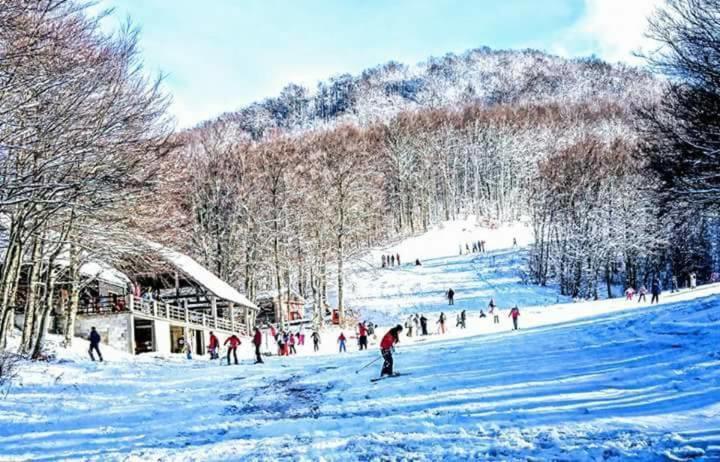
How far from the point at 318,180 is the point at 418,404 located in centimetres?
4011

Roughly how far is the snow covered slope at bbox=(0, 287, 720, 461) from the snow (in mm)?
41

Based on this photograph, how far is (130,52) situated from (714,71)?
1598cm

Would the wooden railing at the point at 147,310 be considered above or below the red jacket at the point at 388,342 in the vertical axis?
above

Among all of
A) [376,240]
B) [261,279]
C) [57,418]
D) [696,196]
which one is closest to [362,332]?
[696,196]

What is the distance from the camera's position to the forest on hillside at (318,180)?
40.6 feet

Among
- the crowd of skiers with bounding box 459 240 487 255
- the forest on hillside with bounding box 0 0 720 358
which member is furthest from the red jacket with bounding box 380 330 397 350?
the crowd of skiers with bounding box 459 240 487 255

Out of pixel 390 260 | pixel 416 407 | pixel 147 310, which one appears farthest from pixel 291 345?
pixel 390 260

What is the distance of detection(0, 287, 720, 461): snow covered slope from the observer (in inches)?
378

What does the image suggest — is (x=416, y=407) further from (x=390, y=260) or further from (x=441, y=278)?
(x=390, y=260)

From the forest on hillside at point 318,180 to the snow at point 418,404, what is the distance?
4266 millimetres

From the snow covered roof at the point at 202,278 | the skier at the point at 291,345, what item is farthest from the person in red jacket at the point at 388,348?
the snow covered roof at the point at 202,278

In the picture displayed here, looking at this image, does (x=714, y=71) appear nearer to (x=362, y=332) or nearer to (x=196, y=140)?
(x=362, y=332)

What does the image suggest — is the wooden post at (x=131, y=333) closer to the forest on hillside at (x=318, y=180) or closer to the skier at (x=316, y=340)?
the forest on hillside at (x=318, y=180)

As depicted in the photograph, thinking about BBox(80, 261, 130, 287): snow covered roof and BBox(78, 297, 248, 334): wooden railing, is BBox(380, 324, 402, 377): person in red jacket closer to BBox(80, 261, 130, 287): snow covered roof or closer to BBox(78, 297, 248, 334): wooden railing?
BBox(78, 297, 248, 334): wooden railing
